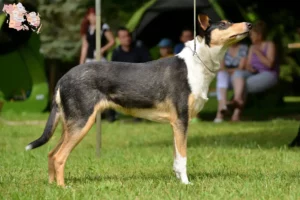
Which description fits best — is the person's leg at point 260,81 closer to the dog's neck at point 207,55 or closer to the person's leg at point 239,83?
the person's leg at point 239,83

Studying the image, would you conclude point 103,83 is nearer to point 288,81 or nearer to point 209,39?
point 209,39

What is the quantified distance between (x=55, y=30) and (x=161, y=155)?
45.1ft

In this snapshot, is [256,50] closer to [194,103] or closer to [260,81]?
[260,81]

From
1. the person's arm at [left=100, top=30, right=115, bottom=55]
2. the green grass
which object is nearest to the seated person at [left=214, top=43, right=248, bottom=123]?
the green grass

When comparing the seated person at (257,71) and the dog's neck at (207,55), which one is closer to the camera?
the dog's neck at (207,55)

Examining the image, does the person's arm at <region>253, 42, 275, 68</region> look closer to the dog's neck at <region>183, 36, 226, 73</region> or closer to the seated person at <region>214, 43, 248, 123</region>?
the seated person at <region>214, 43, 248, 123</region>

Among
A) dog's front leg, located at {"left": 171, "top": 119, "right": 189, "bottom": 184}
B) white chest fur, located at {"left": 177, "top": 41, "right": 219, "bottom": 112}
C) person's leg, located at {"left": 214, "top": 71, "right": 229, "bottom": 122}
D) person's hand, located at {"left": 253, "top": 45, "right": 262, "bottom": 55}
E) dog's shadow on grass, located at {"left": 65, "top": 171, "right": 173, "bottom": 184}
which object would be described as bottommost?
person's leg, located at {"left": 214, "top": 71, "right": 229, "bottom": 122}

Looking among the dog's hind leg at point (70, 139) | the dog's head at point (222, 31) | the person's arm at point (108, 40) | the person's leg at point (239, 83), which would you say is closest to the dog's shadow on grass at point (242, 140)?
the person's leg at point (239, 83)

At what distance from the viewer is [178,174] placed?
7.37m

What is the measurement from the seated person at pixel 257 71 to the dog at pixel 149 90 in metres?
7.78

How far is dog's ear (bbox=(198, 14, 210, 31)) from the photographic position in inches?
289

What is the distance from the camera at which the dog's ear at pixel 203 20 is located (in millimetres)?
7340

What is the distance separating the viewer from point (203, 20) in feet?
24.2

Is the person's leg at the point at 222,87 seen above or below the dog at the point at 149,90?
below
